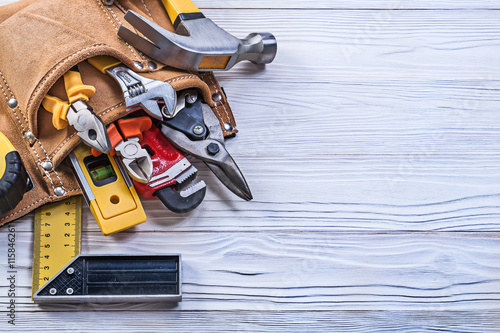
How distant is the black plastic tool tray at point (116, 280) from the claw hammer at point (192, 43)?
1.23ft

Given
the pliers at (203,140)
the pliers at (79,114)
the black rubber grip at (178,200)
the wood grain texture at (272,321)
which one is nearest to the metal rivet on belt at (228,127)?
the pliers at (203,140)

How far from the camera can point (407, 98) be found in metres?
1.14

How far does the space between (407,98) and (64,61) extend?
72 cm

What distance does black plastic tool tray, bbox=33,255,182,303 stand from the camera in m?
0.90

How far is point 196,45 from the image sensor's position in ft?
3.21

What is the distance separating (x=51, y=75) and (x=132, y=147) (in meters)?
0.18

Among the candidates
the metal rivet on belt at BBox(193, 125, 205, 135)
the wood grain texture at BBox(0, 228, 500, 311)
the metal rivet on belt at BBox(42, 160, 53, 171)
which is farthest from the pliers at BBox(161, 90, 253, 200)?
the metal rivet on belt at BBox(42, 160, 53, 171)

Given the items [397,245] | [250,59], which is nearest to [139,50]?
[250,59]

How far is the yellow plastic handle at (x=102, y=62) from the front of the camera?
0.94 metres

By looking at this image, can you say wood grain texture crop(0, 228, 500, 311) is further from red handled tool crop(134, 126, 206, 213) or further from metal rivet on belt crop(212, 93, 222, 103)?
metal rivet on belt crop(212, 93, 222, 103)

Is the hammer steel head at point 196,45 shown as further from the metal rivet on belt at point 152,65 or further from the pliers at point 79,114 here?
the pliers at point 79,114

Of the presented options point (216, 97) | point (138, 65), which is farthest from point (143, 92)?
point (216, 97)

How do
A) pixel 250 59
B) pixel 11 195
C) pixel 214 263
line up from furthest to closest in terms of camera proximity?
pixel 250 59 → pixel 214 263 → pixel 11 195

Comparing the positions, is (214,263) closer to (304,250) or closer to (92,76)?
(304,250)
